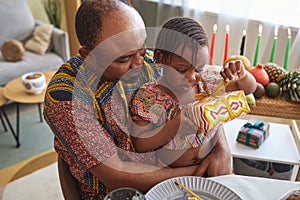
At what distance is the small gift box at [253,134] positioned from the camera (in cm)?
140

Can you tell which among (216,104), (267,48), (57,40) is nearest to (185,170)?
(216,104)

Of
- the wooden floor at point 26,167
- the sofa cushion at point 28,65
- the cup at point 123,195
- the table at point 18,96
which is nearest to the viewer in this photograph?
the cup at point 123,195

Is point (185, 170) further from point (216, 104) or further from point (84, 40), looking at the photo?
point (84, 40)

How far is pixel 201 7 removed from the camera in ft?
8.96

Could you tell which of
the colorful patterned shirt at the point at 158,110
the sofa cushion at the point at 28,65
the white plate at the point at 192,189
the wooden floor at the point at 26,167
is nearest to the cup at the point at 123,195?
the white plate at the point at 192,189

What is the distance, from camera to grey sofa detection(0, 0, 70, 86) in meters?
2.77

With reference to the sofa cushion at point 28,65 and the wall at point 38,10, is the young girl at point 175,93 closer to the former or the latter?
the sofa cushion at point 28,65

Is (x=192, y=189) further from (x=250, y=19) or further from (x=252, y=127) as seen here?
(x=250, y=19)

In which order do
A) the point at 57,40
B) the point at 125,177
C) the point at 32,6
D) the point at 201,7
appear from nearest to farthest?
the point at 125,177 → the point at 201,7 → the point at 57,40 → the point at 32,6

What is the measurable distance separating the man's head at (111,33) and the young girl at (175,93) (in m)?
0.08

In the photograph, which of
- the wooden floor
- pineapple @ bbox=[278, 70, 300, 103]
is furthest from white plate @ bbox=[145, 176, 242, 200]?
the wooden floor

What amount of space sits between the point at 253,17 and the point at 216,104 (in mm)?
1933

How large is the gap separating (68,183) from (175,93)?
42 cm

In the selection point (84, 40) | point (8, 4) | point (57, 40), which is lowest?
point (57, 40)
